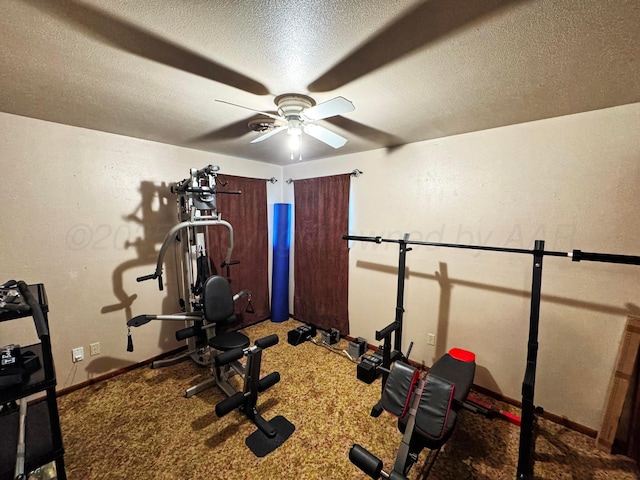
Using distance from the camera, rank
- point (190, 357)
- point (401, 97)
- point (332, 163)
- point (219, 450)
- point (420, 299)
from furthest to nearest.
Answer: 1. point (332, 163)
2. point (190, 357)
3. point (420, 299)
4. point (219, 450)
5. point (401, 97)

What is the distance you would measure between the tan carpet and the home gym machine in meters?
0.14

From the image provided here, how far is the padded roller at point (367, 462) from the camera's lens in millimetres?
1205

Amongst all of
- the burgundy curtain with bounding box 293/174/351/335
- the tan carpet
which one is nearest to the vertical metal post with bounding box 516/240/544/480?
the tan carpet

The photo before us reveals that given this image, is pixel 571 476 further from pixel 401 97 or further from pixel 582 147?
pixel 401 97

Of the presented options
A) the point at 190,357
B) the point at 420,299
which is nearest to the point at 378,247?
the point at 420,299

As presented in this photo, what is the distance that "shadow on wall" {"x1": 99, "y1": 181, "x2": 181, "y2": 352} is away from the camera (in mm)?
2600

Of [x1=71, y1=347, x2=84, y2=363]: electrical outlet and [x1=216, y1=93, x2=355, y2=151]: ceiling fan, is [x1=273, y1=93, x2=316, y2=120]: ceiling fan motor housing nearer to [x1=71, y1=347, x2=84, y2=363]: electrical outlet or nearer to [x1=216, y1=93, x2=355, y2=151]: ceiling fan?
[x1=216, y1=93, x2=355, y2=151]: ceiling fan

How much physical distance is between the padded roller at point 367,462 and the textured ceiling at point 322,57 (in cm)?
188

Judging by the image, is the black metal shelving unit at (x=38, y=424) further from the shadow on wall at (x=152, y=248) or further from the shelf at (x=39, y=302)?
the shadow on wall at (x=152, y=248)

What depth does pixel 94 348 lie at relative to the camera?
2451 millimetres

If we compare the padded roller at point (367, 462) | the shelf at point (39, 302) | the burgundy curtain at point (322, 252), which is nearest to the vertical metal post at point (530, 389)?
the padded roller at point (367, 462)

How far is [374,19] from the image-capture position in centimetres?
97

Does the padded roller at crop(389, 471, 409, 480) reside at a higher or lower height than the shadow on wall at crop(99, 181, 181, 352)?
lower

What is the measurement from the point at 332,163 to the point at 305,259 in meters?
1.39
